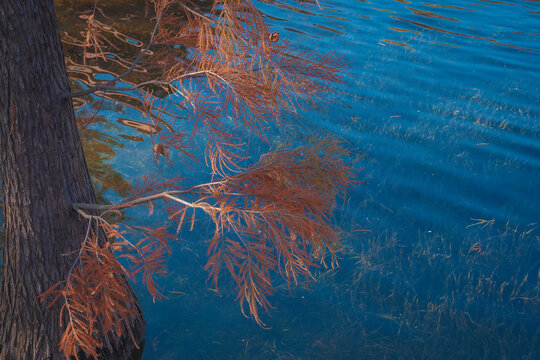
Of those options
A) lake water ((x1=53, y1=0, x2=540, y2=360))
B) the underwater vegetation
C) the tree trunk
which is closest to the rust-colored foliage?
the tree trunk

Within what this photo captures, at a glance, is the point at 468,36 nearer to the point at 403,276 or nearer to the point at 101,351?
the point at 403,276

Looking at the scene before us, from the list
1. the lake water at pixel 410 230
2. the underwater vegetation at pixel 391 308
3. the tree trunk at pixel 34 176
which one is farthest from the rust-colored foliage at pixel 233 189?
the underwater vegetation at pixel 391 308

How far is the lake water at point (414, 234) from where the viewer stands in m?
2.82

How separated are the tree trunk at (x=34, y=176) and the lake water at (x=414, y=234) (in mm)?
783

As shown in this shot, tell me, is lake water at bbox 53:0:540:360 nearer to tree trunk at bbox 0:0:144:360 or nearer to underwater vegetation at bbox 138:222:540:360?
underwater vegetation at bbox 138:222:540:360

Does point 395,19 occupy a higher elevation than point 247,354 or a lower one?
higher

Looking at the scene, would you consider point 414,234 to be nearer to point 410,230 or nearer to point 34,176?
point 410,230

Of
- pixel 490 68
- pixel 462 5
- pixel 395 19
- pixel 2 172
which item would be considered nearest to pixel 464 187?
pixel 490 68

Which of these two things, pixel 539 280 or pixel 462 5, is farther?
pixel 462 5

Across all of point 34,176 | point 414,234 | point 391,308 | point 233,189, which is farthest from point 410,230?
point 34,176

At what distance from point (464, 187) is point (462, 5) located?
6110 mm

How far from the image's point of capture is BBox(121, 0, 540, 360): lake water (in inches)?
111

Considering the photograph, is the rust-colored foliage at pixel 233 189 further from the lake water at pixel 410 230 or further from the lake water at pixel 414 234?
the lake water at pixel 414 234

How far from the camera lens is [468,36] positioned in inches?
301
